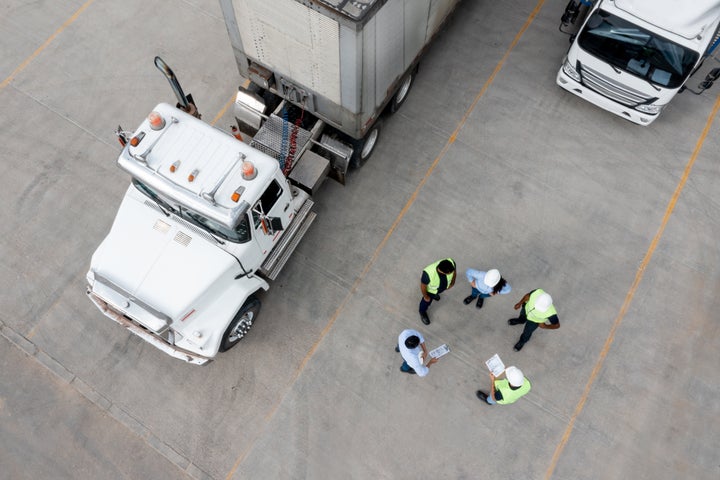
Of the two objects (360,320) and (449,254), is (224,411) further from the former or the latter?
(449,254)

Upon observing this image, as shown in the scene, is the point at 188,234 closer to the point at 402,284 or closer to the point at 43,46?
the point at 402,284

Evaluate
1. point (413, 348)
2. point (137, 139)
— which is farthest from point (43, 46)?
point (413, 348)

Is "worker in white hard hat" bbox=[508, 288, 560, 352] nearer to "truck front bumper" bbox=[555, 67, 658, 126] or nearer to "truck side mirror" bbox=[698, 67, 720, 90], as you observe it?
"truck front bumper" bbox=[555, 67, 658, 126]

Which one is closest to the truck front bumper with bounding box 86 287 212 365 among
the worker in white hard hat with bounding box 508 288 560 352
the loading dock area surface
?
the loading dock area surface

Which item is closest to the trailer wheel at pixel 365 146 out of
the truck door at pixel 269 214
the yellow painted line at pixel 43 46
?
the truck door at pixel 269 214

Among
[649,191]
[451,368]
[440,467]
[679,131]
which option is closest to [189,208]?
[451,368]

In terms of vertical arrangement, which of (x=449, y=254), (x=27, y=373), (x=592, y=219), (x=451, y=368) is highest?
(x=592, y=219)

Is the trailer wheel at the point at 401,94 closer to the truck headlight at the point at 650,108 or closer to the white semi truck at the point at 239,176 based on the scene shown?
the white semi truck at the point at 239,176
